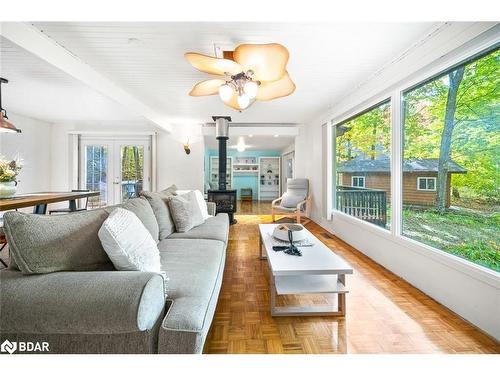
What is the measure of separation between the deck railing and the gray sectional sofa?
2506 mm

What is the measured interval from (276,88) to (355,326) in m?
2.09

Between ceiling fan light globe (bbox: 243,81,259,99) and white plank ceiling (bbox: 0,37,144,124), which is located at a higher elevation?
white plank ceiling (bbox: 0,37,144,124)

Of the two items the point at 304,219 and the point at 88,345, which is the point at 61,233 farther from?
the point at 304,219

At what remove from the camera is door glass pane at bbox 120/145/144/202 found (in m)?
→ 5.34

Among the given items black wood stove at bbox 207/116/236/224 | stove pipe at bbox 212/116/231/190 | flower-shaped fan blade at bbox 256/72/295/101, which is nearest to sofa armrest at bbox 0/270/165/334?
flower-shaped fan blade at bbox 256/72/295/101

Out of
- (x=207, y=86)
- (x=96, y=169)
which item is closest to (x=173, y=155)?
(x=96, y=169)

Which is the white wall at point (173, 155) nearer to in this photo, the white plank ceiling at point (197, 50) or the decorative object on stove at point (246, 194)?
the white plank ceiling at point (197, 50)

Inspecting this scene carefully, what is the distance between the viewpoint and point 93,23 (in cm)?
181

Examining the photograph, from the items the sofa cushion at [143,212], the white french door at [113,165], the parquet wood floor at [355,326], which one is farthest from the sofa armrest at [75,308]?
the white french door at [113,165]

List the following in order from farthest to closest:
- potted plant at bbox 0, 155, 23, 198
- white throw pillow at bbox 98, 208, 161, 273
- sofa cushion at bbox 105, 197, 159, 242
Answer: potted plant at bbox 0, 155, 23, 198 < sofa cushion at bbox 105, 197, 159, 242 < white throw pillow at bbox 98, 208, 161, 273

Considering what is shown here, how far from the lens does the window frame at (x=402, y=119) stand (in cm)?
161

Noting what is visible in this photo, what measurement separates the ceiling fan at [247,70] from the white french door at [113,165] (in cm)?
358

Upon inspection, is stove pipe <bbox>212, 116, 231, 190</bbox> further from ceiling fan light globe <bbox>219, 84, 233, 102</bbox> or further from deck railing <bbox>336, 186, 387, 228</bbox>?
ceiling fan light globe <bbox>219, 84, 233, 102</bbox>
